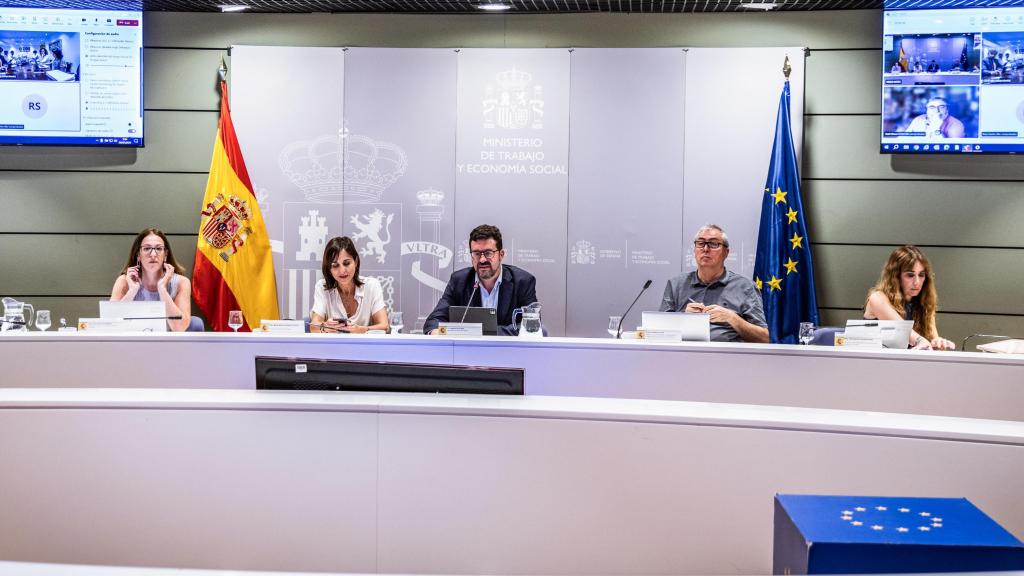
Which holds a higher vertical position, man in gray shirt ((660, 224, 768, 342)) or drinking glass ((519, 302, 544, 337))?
man in gray shirt ((660, 224, 768, 342))

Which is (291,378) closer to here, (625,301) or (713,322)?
(713,322)

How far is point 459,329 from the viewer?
343 cm

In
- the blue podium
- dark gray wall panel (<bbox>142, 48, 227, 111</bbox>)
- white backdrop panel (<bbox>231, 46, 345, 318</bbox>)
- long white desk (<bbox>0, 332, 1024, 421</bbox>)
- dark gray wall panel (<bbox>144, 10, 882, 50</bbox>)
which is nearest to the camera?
the blue podium

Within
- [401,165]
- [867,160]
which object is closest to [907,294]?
[867,160]

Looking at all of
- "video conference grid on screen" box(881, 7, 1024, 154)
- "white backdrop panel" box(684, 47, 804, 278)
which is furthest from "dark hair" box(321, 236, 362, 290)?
"video conference grid on screen" box(881, 7, 1024, 154)

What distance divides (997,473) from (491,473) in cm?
82

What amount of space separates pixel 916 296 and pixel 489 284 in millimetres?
2416

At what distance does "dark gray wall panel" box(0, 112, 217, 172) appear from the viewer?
512 centimetres

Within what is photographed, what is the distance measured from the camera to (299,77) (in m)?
4.98

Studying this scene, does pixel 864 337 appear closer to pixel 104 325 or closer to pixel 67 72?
pixel 104 325

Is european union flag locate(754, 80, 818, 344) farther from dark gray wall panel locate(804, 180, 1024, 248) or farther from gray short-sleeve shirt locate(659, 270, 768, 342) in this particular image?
gray short-sleeve shirt locate(659, 270, 768, 342)

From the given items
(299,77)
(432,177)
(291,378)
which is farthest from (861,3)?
(291,378)

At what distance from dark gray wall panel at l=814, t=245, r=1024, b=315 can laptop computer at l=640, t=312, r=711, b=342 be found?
2116 millimetres

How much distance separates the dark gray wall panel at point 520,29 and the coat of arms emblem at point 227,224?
1.16 meters
